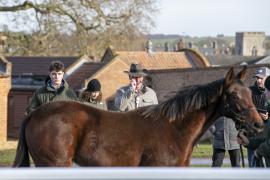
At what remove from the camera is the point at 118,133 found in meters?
7.52

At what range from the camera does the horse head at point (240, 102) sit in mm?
7961

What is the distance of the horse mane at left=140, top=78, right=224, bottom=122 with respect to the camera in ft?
25.2

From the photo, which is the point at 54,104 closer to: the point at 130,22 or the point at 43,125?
the point at 43,125

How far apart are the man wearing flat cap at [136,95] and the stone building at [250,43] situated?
12528cm

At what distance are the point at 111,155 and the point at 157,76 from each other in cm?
3037

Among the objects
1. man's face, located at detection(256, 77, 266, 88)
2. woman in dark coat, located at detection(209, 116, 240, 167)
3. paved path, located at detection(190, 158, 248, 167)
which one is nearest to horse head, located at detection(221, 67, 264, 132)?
man's face, located at detection(256, 77, 266, 88)

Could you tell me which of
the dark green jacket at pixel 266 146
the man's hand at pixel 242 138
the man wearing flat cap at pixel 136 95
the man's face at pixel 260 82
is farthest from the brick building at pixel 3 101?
the dark green jacket at pixel 266 146

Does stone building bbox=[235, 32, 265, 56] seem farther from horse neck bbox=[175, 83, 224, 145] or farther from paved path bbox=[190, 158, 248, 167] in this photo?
horse neck bbox=[175, 83, 224, 145]

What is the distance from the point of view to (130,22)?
117ft

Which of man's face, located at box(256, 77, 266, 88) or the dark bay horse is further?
man's face, located at box(256, 77, 266, 88)

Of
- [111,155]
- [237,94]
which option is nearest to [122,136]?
[111,155]

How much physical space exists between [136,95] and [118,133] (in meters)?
2.25

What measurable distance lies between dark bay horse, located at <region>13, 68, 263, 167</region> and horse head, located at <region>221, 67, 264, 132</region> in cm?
14

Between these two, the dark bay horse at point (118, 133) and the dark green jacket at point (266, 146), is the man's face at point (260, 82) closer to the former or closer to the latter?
the dark green jacket at point (266, 146)
